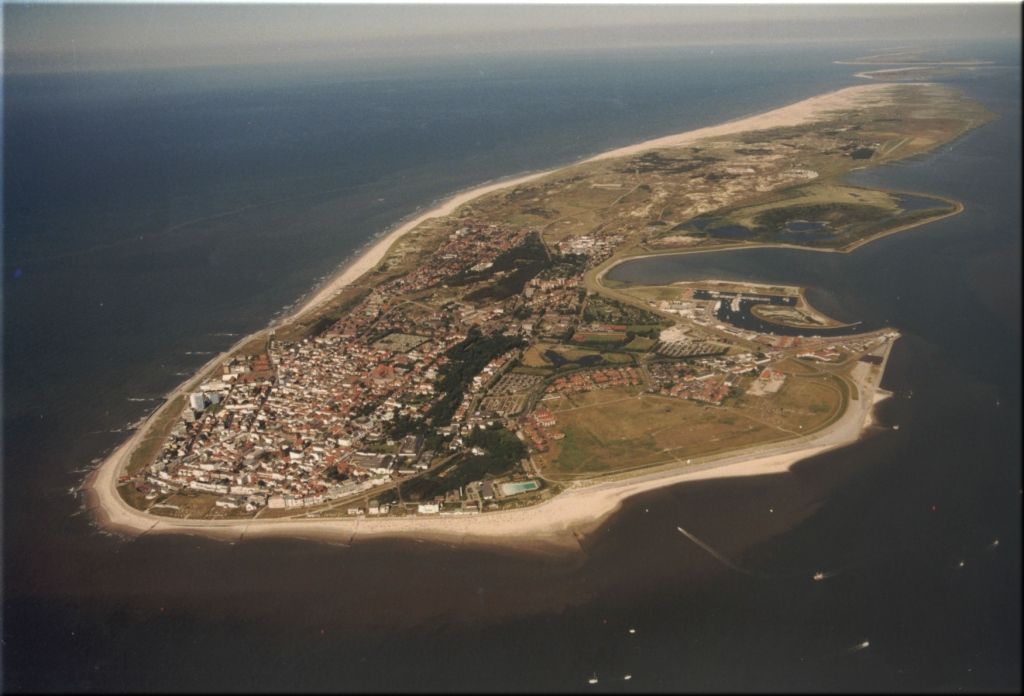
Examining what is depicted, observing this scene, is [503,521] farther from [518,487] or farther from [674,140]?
[674,140]

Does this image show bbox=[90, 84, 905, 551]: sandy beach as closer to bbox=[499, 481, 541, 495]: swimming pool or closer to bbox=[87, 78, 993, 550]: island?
bbox=[87, 78, 993, 550]: island

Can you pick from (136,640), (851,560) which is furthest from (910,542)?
(136,640)

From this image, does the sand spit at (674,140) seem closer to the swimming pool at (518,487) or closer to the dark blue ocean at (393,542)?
the dark blue ocean at (393,542)

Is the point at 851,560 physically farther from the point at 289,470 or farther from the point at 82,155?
the point at 82,155

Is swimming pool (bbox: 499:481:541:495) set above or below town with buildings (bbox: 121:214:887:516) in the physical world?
below

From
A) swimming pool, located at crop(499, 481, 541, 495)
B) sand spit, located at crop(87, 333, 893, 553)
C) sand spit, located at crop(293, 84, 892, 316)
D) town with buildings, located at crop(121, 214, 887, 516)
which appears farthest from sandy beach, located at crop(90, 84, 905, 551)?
sand spit, located at crop(293, 84, 892, 316)

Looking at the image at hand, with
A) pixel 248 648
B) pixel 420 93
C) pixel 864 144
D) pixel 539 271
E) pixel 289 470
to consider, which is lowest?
pixel 248 648

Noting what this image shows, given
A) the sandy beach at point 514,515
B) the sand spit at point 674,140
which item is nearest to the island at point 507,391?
the sandy beach at point 514,515

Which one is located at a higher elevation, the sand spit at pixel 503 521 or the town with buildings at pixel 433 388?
Answer: the town with buildings at pixel 433 388
